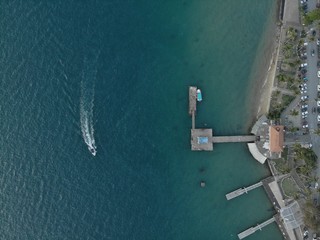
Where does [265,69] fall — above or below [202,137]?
above

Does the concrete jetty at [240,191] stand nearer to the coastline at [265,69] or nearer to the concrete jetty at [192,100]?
the coastline at [265,69]

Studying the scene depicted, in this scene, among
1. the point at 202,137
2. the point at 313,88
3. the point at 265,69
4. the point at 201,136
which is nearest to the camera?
the point at 202,137

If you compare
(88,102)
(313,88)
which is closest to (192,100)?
(88,102)

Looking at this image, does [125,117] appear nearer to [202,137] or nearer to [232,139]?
[202,137]

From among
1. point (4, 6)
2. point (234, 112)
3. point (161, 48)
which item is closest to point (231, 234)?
point (234, 112)

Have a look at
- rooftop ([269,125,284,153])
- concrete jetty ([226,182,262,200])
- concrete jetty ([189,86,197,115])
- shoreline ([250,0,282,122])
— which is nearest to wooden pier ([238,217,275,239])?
concrete jetty ([226,182,262,200])

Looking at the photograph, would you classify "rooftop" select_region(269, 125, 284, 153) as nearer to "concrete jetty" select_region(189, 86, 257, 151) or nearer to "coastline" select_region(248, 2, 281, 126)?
"concrete jetty" select_region(189, 86, 257, 151)

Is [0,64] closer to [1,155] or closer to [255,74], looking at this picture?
[1,155]
